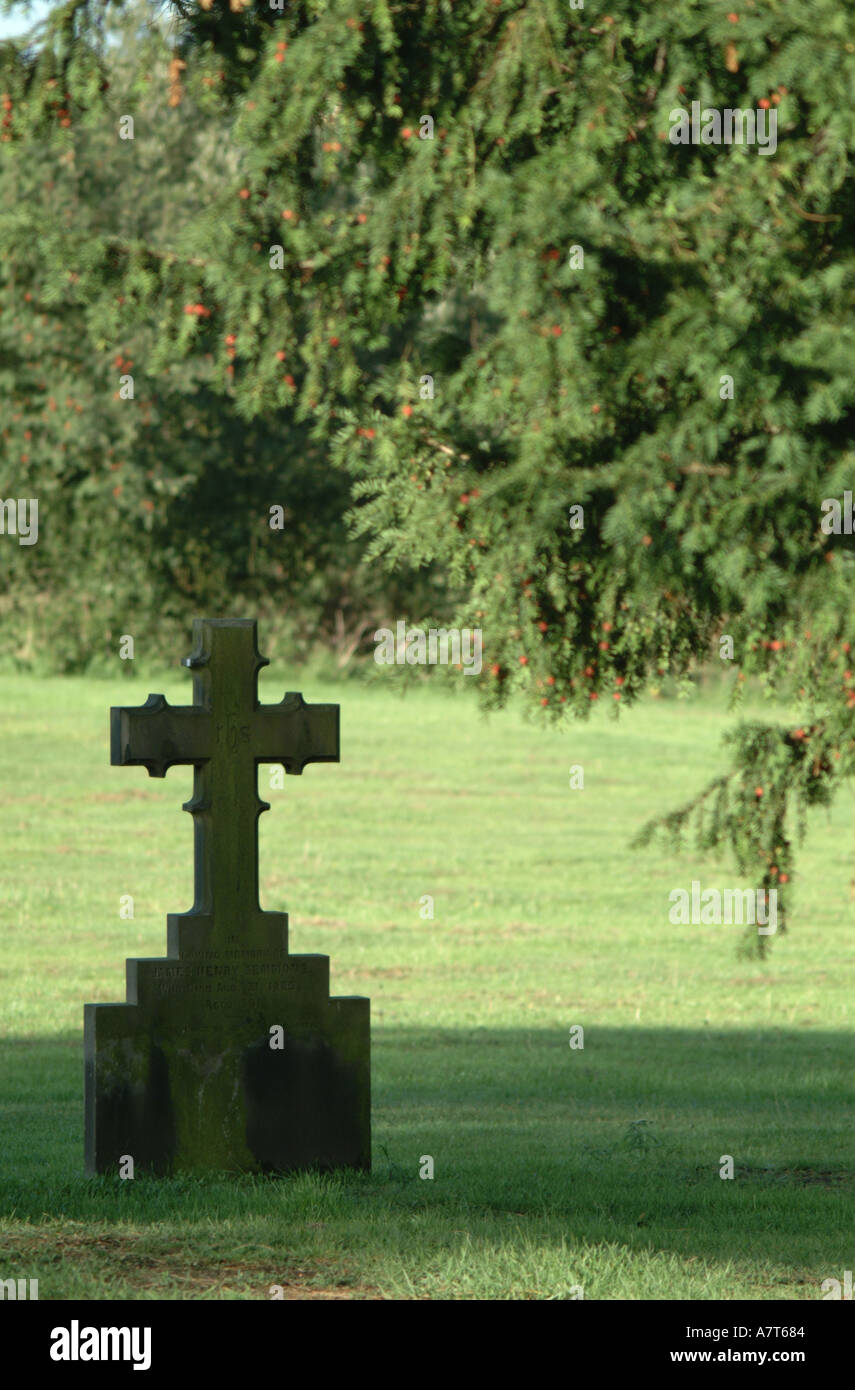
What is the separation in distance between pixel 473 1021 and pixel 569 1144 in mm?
5474

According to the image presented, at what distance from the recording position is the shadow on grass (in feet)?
21.1

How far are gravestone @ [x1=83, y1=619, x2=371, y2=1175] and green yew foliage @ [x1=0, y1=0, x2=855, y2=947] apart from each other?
1.33 meters

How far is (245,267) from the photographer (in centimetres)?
798

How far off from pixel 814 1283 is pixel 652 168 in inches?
170

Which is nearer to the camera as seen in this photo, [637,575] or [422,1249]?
[422,1249]

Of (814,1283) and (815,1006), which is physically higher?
(814,1283)

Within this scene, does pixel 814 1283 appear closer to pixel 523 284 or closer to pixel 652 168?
pixel 523 284

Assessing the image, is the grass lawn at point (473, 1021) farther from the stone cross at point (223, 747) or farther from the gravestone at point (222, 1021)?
the stone cross at point (223, 747)

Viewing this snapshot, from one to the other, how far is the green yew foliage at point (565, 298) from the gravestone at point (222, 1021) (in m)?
1.33

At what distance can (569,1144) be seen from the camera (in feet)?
27.7

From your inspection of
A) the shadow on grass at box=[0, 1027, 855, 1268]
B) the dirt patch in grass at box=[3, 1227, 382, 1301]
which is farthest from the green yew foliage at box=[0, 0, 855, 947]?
the dirt patch in grass at box=[3, 1227, 382, 1301]

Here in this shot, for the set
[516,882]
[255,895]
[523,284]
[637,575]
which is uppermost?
[523,284]

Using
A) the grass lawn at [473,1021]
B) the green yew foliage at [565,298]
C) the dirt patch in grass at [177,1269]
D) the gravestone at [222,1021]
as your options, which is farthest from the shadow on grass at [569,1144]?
the green yew foliage at [565,298]

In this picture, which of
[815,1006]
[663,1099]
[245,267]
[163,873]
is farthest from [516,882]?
[245,267]
